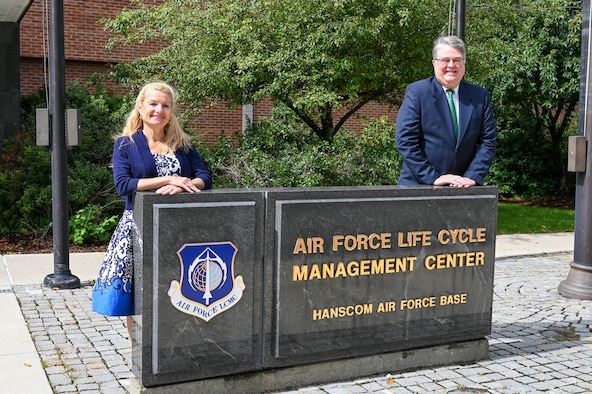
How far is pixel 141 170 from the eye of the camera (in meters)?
4.29

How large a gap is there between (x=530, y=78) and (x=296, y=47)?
380 inches

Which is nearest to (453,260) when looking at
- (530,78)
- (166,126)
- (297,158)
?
(166,126)

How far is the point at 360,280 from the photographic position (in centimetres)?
459

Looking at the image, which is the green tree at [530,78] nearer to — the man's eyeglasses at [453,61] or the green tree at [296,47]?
the green tree at [296,47]

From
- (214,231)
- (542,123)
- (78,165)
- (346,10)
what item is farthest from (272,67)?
(542,123)

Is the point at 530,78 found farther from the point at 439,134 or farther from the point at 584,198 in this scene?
the point at 439,134

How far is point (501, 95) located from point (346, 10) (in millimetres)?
8535

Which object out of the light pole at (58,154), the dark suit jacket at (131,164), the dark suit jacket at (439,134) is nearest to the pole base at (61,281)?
the light pole at (58,154)

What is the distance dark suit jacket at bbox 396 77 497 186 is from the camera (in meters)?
4.96

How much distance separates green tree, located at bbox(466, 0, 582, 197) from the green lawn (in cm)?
246

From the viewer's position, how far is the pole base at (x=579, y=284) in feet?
23.9

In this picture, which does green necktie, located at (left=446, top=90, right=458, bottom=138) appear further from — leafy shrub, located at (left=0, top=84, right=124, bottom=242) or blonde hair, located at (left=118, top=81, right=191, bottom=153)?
leafy shrub, located at (left=0, top=84, right=124, bottom=242)

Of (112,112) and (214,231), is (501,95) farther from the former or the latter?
(214,231)

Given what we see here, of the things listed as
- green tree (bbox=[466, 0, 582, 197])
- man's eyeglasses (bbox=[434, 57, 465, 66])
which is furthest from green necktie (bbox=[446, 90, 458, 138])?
green tree (bbox=[466, 0, 582, 197])
